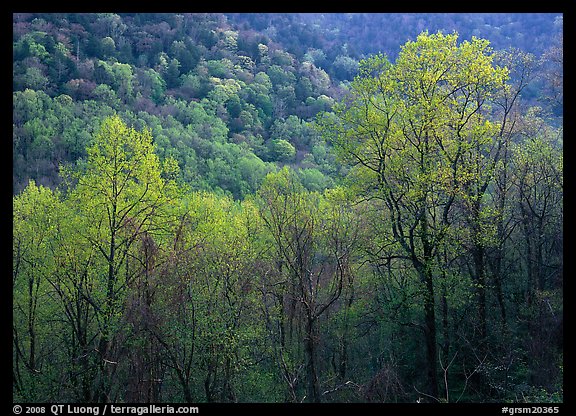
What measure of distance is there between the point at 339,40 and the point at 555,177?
67.2m

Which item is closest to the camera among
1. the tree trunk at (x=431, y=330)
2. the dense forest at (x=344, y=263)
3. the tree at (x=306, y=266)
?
the tree at (x=306, y=266)

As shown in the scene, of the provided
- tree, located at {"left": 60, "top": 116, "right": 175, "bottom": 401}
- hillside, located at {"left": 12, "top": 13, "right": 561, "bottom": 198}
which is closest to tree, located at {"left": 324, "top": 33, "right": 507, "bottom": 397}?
tree, located at {"left": 60, "top": 116, "right": 175, "bottom": 401}

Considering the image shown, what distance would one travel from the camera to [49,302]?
65.0 feet

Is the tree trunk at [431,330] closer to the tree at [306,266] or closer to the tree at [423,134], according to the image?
the tree at [423,134]

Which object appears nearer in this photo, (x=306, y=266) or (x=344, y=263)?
(x=306, y=266)

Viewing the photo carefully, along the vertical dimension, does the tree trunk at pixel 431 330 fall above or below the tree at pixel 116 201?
below

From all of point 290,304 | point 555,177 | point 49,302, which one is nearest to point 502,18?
point 555,177

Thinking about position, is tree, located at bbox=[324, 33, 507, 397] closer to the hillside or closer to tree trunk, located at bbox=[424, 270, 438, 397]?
tree trunk, located at bbox=[424, 270, 438, 397]

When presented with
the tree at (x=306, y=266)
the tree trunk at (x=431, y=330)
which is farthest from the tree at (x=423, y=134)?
the tree at (x=306, y=266)

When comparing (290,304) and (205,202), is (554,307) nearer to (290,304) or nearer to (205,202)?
(290,304)

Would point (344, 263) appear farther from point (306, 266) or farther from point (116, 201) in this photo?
point (116, 201)

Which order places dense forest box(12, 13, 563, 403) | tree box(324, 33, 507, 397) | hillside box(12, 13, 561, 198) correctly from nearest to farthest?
dense forest box(12, 13, 563, 403) → tree box(324, 33, 507, 397) → hillside box(12, 13, 561, 198)

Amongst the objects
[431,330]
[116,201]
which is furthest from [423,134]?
[116,201]

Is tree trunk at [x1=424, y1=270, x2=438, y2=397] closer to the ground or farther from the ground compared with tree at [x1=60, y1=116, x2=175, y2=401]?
closer to the ground
